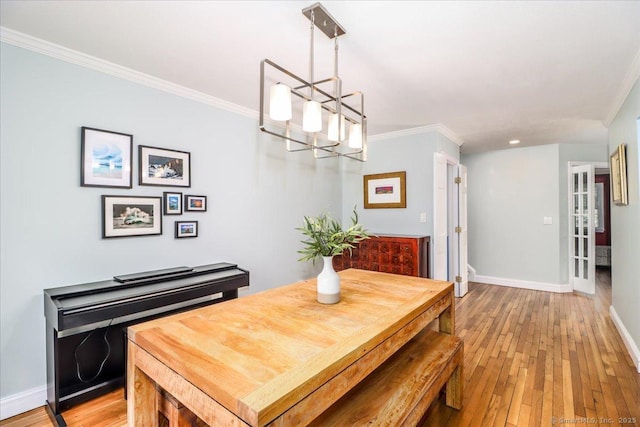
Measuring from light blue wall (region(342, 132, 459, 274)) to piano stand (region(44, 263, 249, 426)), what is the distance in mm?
2478

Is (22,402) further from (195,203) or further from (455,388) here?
(455,388)

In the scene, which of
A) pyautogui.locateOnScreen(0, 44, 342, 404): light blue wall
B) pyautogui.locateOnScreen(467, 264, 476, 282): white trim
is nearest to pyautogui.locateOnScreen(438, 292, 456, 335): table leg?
pyautogui.locateOnScreen(0, 44, 342, 404): light blue wall

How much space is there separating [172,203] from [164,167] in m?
0.31

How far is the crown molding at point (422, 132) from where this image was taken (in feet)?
12.6

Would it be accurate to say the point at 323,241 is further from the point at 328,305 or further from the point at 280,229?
the point at 280,229

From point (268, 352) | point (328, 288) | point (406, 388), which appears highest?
point (328, 288)

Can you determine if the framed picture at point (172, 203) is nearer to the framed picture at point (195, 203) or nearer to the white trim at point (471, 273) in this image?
the framed picture at point (195, 203)

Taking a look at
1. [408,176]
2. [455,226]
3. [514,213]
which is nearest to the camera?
[408,176]

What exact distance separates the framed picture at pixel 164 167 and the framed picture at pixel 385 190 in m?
2.52

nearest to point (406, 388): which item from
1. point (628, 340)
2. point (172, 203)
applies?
point (172, 203)

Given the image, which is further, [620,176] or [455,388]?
[620,176]

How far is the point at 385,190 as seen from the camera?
14.1 feet

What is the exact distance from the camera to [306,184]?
401 cm

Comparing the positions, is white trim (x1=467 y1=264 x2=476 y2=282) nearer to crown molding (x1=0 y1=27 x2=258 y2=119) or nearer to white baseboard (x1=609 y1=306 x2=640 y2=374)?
white baseboard (x1=609 y1=306 x2=640 y2=374)
